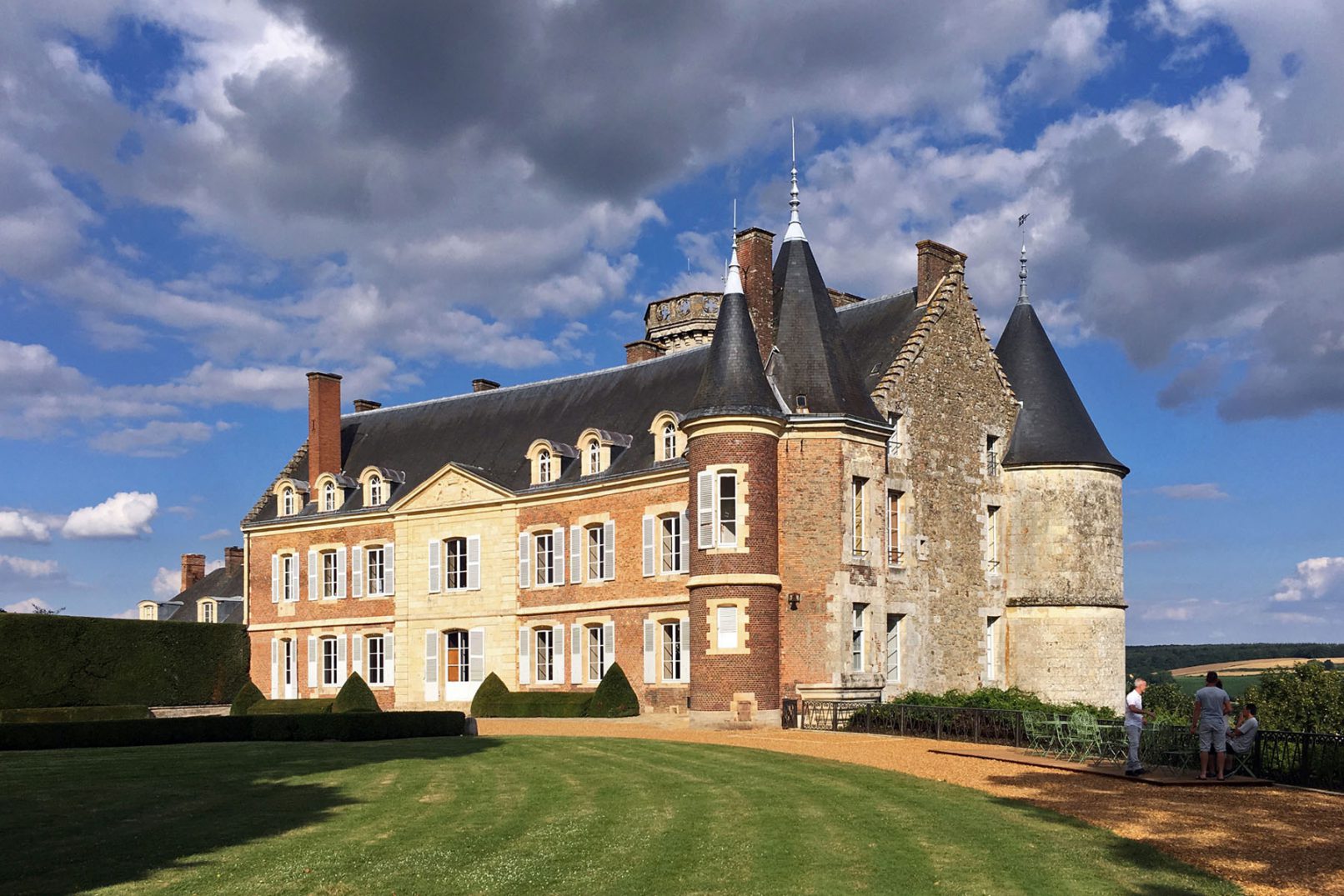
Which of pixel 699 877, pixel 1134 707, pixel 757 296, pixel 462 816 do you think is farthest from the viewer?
pixel 757 296

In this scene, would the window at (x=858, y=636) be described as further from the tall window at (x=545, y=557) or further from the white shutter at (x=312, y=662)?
the white shutter at (x=312, y=662)

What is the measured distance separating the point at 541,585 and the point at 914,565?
10.2 m

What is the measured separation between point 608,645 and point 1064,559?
445 inches

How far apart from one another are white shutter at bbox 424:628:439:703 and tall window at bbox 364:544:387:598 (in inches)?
94.8

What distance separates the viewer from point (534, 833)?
11.9 meters

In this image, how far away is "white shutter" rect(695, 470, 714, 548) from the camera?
83.7 feet

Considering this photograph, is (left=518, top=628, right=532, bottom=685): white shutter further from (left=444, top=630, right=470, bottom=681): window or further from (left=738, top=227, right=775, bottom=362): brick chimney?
(left=738, top=227, right=775, bottom=362): brick chimney

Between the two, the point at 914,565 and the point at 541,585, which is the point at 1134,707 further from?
the point at 541,585

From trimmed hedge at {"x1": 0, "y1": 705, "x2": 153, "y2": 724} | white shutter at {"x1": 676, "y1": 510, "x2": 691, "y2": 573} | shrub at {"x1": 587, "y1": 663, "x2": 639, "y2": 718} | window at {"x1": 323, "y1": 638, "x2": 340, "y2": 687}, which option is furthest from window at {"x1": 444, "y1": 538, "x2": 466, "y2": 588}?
trimmed hedge at {"x1": 0, "y1": 705, "x2": 153, "y2": 724}

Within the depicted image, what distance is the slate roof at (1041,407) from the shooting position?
1249 inches

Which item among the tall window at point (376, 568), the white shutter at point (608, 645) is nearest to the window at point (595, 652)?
the white shutter at point (608, 645)

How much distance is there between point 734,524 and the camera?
25.4 meters

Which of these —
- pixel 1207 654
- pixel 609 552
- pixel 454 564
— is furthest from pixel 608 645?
pixel 1207 654

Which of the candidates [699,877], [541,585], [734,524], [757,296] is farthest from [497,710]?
[699,877]
